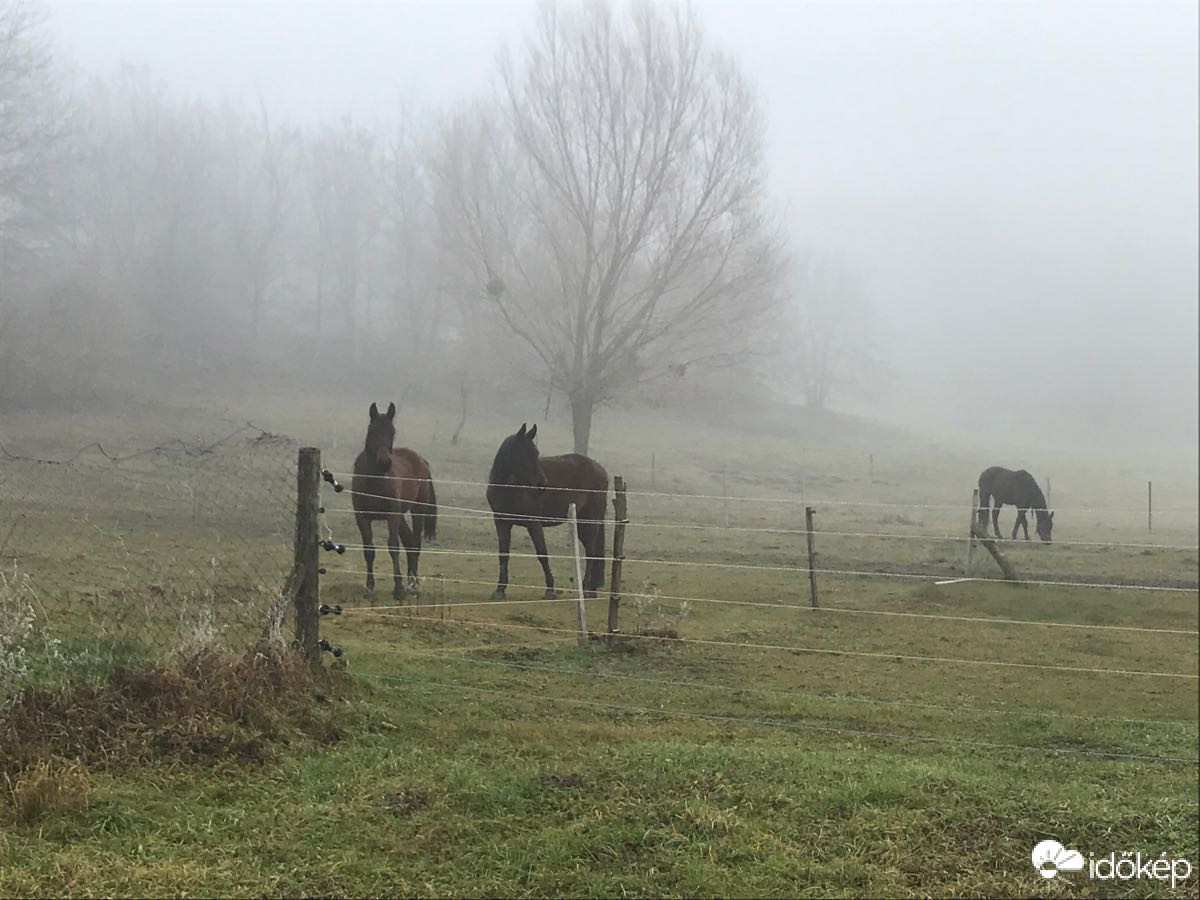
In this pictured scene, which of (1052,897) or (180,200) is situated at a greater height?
(180,200)

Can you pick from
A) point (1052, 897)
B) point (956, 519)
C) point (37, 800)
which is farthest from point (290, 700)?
point (956, 519)

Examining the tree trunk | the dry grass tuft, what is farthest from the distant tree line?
the dry grass tuft

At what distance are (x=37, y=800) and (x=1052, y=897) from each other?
3929 mm

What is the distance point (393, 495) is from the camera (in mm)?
7098

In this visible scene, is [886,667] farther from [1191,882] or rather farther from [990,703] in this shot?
[1191,882]

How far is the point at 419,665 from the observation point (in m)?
6.07

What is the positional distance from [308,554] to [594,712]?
205 cm

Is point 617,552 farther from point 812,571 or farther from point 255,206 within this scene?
point 255,206

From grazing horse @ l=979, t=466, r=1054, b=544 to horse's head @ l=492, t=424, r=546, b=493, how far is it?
6.17 metres

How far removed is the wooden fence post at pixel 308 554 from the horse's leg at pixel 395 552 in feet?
7.03

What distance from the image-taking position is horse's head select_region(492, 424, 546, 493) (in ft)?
23.7

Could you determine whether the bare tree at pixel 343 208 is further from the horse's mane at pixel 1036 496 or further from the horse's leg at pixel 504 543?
the horse's mane at pixel 1036 496

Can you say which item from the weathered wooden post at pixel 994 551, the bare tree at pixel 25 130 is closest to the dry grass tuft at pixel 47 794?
the bare tree at pixel 25 130

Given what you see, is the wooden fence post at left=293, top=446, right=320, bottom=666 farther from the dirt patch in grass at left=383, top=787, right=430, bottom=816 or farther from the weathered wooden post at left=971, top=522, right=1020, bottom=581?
the weathered wooden post at left=971, top=522, right=1020, bottom=581
